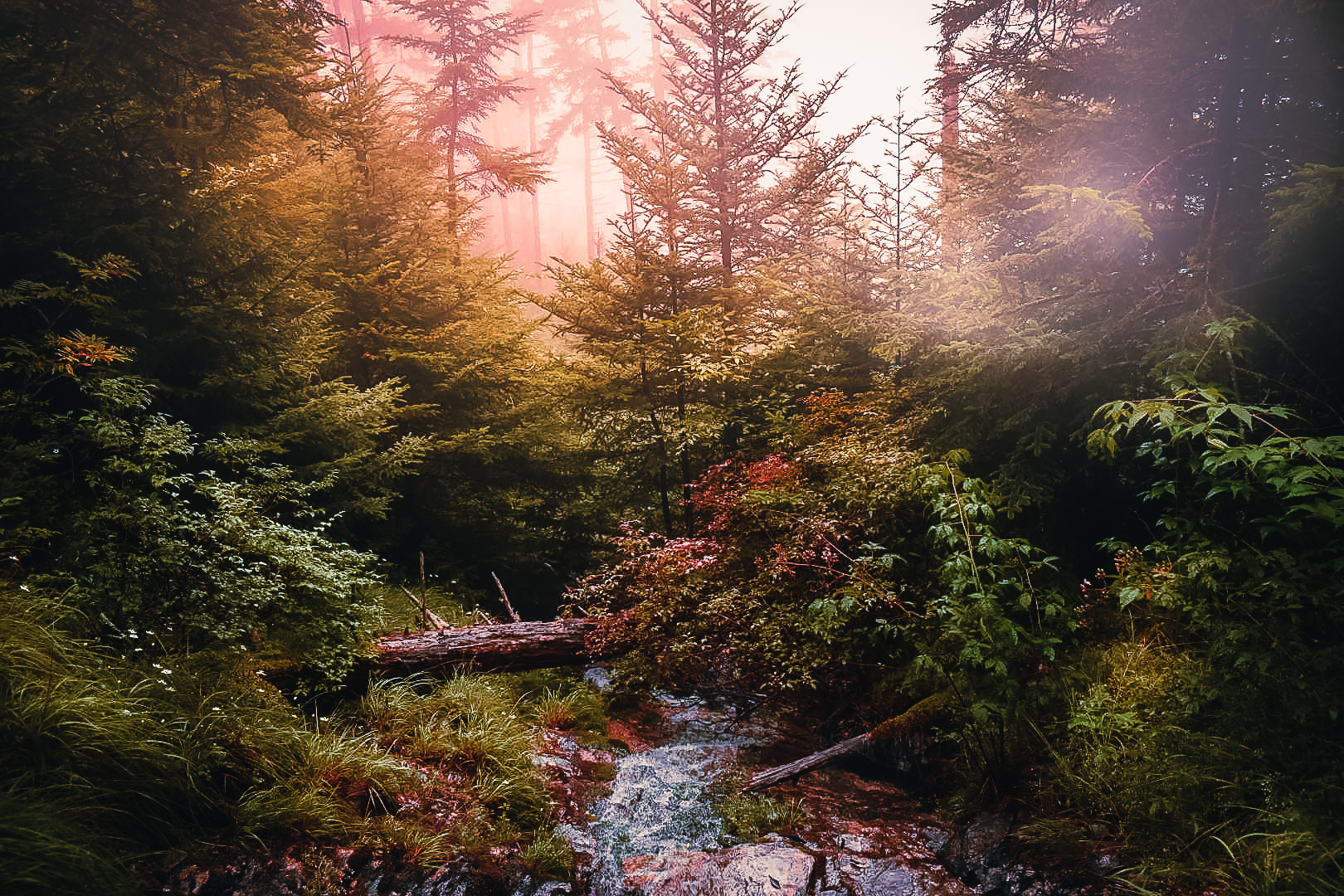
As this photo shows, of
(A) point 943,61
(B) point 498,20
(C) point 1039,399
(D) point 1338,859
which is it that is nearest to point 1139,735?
(D) point 1338,859

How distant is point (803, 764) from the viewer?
4.73 m

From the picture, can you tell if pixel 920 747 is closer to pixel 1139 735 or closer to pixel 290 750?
pixel 1139 735

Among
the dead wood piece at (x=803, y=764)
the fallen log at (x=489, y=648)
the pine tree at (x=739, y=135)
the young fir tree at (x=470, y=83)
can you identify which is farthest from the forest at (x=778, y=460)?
the young fir tree at (x=470, y=83)

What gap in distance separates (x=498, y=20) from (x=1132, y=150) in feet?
46.6

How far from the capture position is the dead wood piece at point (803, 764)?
462cm

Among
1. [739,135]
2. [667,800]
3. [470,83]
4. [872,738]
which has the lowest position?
[667,800]

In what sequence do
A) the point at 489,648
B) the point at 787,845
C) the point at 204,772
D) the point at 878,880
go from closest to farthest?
the point at 204,772 < the point at 878,880 < the point at 787,845 < the point at 489,648

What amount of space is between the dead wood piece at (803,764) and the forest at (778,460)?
0.41 m

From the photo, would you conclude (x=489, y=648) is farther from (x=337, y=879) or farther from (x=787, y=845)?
(x=787, y=845)

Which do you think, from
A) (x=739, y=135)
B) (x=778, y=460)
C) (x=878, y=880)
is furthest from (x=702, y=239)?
(x=878, y=880)

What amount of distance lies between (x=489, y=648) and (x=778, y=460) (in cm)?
353

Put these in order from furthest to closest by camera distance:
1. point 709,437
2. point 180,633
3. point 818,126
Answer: point 818,126 → point 709,437 → point 180,633

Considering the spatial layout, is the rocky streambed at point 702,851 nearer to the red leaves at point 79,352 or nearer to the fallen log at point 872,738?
the fallen log at point 872,738

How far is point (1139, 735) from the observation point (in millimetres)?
3277
